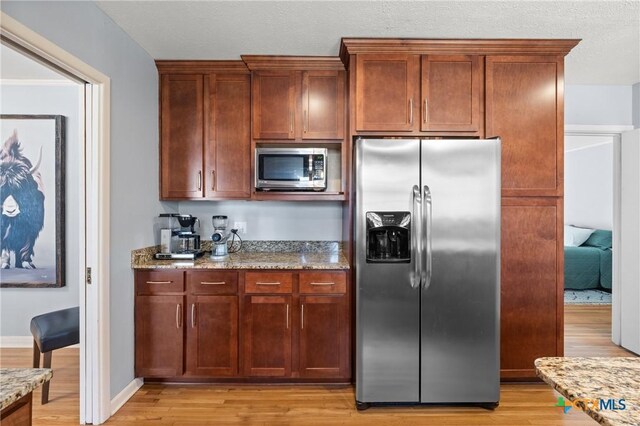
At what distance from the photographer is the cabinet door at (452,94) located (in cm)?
258

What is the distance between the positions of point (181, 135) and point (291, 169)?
97cm

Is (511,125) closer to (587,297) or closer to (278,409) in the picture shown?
(278,409)

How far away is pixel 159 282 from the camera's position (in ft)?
8.44

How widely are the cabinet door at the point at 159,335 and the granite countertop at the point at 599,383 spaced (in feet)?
7.54

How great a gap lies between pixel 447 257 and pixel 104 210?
2.18 metres

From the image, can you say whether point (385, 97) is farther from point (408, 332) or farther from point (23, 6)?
point (23, 6)

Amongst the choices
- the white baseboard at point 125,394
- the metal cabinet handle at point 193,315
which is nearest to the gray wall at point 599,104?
the metal cabinet handle at point 193,315

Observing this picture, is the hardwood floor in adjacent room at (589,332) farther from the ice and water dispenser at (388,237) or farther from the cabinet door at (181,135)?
the cabinet door at (181,135)

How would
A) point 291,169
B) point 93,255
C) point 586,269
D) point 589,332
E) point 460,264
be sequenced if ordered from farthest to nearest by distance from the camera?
point 586,269
point 589,332
point 291,169
point 460,264
point 93,255

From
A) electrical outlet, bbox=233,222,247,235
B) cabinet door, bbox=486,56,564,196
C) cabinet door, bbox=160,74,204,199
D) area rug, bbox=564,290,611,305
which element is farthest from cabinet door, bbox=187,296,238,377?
area rug, bbox=564,290,611,305

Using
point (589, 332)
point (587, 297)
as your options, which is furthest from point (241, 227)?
point (587, 297)

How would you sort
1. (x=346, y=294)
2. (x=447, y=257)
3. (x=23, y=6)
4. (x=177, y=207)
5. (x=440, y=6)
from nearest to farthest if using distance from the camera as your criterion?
(x=23, y=6)
(x=440, y=6)
(x=447, y=257)
(x=346, y=294)
(x=177, y=207)

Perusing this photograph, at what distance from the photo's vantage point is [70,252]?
3318mm

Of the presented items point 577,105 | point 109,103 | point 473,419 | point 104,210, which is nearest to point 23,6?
point 109,103
